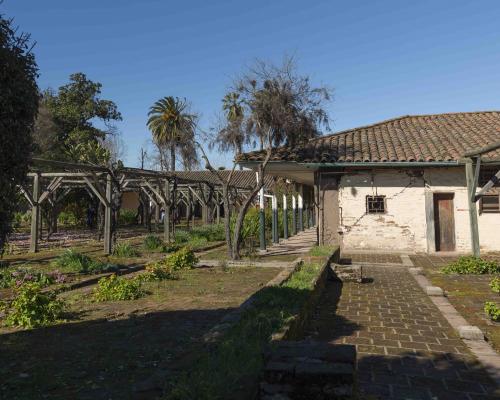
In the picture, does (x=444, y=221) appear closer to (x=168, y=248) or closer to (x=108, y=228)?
(x=168, y=248)

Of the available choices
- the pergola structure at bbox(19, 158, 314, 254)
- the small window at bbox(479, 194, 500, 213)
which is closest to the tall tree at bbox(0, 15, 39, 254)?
the pergola structure at bbox(19, 158, 314, 254)

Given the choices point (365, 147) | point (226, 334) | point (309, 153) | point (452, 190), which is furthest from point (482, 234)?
point (226, 334)

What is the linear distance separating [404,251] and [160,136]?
106ft

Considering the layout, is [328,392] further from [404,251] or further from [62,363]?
[404,251]

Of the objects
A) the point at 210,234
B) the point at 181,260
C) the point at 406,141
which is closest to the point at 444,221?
the point at 406,141

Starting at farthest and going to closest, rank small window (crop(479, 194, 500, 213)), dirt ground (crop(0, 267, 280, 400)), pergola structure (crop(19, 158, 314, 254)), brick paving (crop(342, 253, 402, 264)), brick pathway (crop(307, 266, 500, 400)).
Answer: small window (crop(479, 194, 500, 213)) → pergola structure (crop(19, 158, 314, 254)) → brick paving (crop(342, 253, 402, 264)) → brick pathway (crop(307, 266, 500, 400)) → dirt ground (crop(0, 267, 280, 400))

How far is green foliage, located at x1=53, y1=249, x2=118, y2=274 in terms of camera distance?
31.5ft

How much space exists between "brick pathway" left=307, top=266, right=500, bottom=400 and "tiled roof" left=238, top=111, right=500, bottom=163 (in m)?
6.43

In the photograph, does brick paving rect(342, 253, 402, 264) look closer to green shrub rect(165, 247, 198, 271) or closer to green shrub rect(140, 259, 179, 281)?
green shrub rect(165, 247, 198, 271)

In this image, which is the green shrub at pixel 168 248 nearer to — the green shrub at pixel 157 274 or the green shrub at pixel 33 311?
the green shrub at pixel 157 274

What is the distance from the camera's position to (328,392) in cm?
263

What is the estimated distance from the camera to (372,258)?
12531 mm

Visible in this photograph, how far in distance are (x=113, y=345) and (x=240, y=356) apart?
6.01 ft

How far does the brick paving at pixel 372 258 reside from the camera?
11895 millimetres
